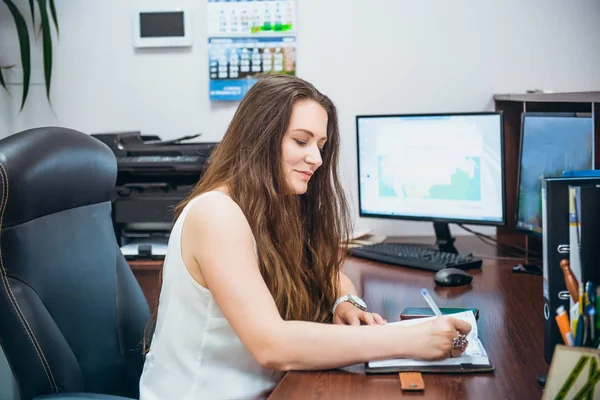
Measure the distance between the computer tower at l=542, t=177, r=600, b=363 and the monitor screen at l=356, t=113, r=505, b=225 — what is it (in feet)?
3.51

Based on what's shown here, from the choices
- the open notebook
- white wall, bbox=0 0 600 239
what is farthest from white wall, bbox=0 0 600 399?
the open notebook

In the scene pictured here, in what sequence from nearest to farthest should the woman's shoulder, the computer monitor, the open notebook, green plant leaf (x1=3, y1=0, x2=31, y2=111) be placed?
the open notebook → the woman's shoulder → the computer monitor → green plant leaf (x1=3, y1=0, x2=31, y2=111)

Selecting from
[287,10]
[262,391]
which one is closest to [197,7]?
[287,10]

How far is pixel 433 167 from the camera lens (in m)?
2.40

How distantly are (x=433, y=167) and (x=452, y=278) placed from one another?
490 millimetres

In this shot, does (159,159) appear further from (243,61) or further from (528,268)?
(528,268)

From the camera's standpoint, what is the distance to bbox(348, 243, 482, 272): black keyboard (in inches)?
87.6

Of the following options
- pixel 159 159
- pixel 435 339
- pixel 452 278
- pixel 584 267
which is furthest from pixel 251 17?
pixel 584 267

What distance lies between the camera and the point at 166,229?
251 cm

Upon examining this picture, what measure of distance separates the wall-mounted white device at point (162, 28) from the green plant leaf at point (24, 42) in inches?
14.7

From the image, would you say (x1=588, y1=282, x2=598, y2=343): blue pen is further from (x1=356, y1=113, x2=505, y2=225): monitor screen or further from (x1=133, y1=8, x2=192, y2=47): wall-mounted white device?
(x1=133, y1=8, x2=192, y2=47): wall-mounted white device

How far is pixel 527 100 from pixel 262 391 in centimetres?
132

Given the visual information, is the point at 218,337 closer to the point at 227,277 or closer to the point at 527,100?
the point at 227,277

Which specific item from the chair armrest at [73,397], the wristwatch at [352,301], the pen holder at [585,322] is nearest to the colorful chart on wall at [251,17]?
the wristwatch at [352,301]
